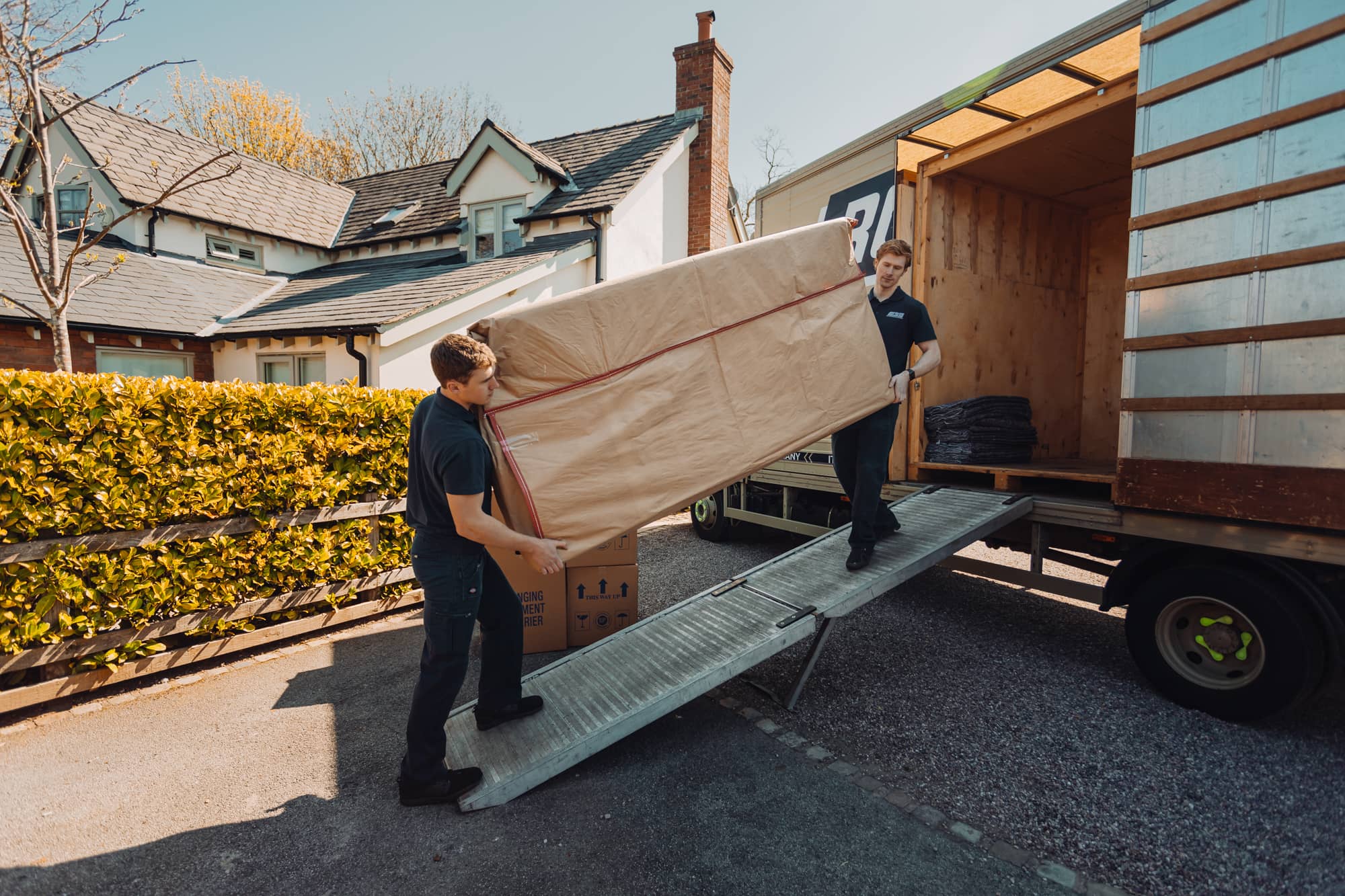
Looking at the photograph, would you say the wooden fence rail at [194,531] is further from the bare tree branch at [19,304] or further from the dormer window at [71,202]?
the dormer window at [71,202]

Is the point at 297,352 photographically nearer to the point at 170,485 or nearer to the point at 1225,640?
the point at 170,485

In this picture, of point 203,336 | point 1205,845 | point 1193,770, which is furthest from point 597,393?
point 203,336

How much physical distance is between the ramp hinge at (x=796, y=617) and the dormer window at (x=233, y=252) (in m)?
16.4

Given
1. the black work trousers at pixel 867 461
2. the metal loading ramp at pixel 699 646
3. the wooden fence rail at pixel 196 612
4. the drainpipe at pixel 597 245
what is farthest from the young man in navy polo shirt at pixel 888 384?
the drainpipe at pixel 597 245

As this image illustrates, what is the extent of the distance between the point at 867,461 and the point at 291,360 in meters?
11.7

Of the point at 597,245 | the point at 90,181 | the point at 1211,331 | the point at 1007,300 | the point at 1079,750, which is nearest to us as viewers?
the point at 1079,750

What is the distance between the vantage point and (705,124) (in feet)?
48.3

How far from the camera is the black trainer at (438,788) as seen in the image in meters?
2.76

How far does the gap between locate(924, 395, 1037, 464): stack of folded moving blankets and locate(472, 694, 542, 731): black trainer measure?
143 inches

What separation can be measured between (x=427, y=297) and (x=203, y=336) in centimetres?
429

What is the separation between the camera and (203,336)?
1192cm

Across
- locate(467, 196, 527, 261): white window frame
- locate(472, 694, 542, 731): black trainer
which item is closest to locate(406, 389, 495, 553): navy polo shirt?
locate(472, 694, 542, 731): black trainer

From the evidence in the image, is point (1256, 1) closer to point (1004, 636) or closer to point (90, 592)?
point (1004, 636)

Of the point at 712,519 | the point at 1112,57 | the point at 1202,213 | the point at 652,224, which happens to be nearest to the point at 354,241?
the point at 652,224
